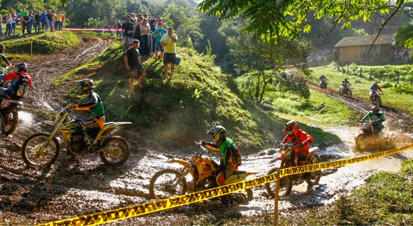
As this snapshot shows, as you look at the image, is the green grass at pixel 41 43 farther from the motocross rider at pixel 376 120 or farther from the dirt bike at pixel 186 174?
the motocross rider at pixel 376 120

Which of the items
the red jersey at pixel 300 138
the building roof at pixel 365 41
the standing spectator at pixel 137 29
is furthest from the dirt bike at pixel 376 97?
the building roof at pixel 365 41

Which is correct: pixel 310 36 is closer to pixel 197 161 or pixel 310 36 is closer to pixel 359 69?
pixel 359 69

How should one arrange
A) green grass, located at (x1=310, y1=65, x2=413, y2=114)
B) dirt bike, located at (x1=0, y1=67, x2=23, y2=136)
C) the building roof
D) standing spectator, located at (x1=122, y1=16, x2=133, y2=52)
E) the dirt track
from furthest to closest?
1. the building roof
2. green grass, located at (x1=310, y1=65, x2=413, y2=114)
3. standing spectator, located at (x1=122, y1=16, x2=133, y2=52)
4. dirt bike, located at (x1=0, y1=67, x2=23, y2=136)
5. the dirt track

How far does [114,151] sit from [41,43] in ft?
60.1

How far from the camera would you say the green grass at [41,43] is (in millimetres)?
22828

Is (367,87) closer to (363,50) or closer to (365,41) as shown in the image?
(363,50)

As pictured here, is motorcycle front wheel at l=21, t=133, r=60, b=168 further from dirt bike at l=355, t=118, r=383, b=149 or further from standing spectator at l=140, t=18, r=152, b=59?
dirt bike at l=355, t=118, r=383, b=149

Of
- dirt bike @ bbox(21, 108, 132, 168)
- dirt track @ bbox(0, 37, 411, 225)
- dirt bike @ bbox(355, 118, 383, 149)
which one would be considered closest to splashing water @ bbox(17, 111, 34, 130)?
dirt track @ bbox(0, 37, 411, 225)

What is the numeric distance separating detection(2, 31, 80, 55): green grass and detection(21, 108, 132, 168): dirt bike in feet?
52.6

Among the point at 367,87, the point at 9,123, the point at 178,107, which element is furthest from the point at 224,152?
the point at 367,87

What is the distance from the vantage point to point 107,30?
39.1 m

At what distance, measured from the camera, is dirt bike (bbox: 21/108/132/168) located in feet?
26.5

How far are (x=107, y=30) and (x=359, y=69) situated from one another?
32.3m

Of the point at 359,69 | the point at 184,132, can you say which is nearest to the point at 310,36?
the point at 359,69
